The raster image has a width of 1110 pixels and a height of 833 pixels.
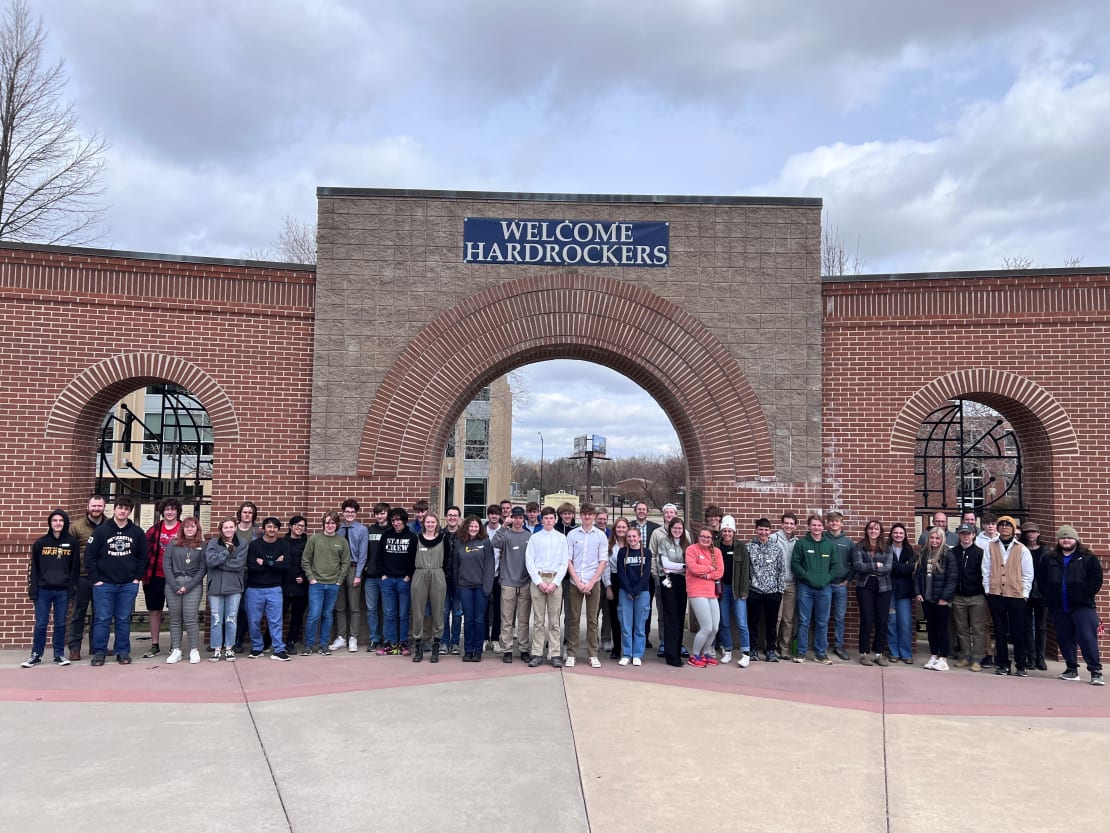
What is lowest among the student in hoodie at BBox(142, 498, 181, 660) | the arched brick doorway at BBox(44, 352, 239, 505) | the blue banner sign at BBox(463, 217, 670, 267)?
the student in hoodie at BBox(142, 498, 181, 660)

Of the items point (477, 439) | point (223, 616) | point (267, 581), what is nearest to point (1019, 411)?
point (267, 581)

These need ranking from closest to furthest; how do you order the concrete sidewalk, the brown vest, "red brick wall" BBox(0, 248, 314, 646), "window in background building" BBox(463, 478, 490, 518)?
1. the concrete sidewalk
2. the brown vest
3. "red brick wall" BBox(0, 248, 314, 646)
4. "window in background building" BBox(463, 478, 490, 518)

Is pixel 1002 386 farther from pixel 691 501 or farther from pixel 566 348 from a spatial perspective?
pixel 566 348

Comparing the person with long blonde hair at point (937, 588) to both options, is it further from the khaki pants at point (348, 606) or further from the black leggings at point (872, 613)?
the khaki pants at point (348, 606)

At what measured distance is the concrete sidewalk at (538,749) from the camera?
4406 millimetres

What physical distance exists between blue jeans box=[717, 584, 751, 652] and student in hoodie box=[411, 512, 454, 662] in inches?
123

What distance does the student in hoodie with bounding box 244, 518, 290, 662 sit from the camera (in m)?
8.05

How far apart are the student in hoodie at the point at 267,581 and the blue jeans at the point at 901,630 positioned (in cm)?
691

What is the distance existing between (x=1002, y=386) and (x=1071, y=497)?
1555mm

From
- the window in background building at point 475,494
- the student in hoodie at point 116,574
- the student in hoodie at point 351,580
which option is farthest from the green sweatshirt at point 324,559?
the window in background building at point 475,494

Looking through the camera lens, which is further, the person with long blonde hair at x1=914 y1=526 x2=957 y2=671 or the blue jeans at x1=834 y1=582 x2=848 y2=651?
the blue jeans at x1=834 y1=582 x2=848 y2=651

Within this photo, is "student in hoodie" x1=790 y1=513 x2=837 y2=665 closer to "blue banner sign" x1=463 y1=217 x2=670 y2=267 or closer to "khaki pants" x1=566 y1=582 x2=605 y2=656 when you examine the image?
"khaki pants" x1=566 y1=582 x2=605 y2=656

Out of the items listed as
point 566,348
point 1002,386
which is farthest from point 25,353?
point 1002,386

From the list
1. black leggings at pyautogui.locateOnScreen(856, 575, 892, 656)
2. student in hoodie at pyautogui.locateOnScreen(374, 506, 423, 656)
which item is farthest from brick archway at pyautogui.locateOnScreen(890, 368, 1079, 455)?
student in hoodie at pyautogui.locateOnScreen(374, 506, 423, 656)
